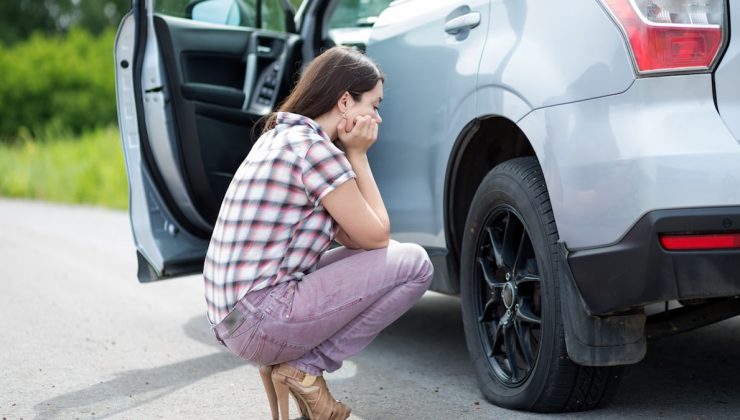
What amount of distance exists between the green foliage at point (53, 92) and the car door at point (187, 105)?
2284 cm

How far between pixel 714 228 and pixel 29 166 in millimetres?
15721

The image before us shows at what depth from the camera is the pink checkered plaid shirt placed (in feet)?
10.7

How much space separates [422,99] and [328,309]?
115cm

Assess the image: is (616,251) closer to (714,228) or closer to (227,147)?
(714,228)

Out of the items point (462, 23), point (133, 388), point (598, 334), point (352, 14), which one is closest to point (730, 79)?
point (598, 334)

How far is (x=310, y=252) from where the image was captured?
3385mm

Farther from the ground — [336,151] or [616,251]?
[336,151]

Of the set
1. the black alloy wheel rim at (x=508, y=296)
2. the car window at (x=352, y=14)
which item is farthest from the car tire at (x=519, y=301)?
the car window at (x=352, y=14)

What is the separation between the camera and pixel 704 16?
2930 millimetres

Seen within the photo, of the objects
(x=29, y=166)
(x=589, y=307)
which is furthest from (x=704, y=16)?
Result: (x=29, y=166)

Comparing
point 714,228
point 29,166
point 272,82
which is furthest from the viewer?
point 29,166

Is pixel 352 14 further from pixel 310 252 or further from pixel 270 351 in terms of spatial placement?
pixel 270 351

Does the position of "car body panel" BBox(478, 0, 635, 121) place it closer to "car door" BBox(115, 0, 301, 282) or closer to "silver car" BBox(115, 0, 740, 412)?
"silver car" BBox(115, 0, 740, 412)

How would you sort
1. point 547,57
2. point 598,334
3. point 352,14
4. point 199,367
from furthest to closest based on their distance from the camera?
point 352,14 → point 199,367 → point 547,57 → point 598,334
